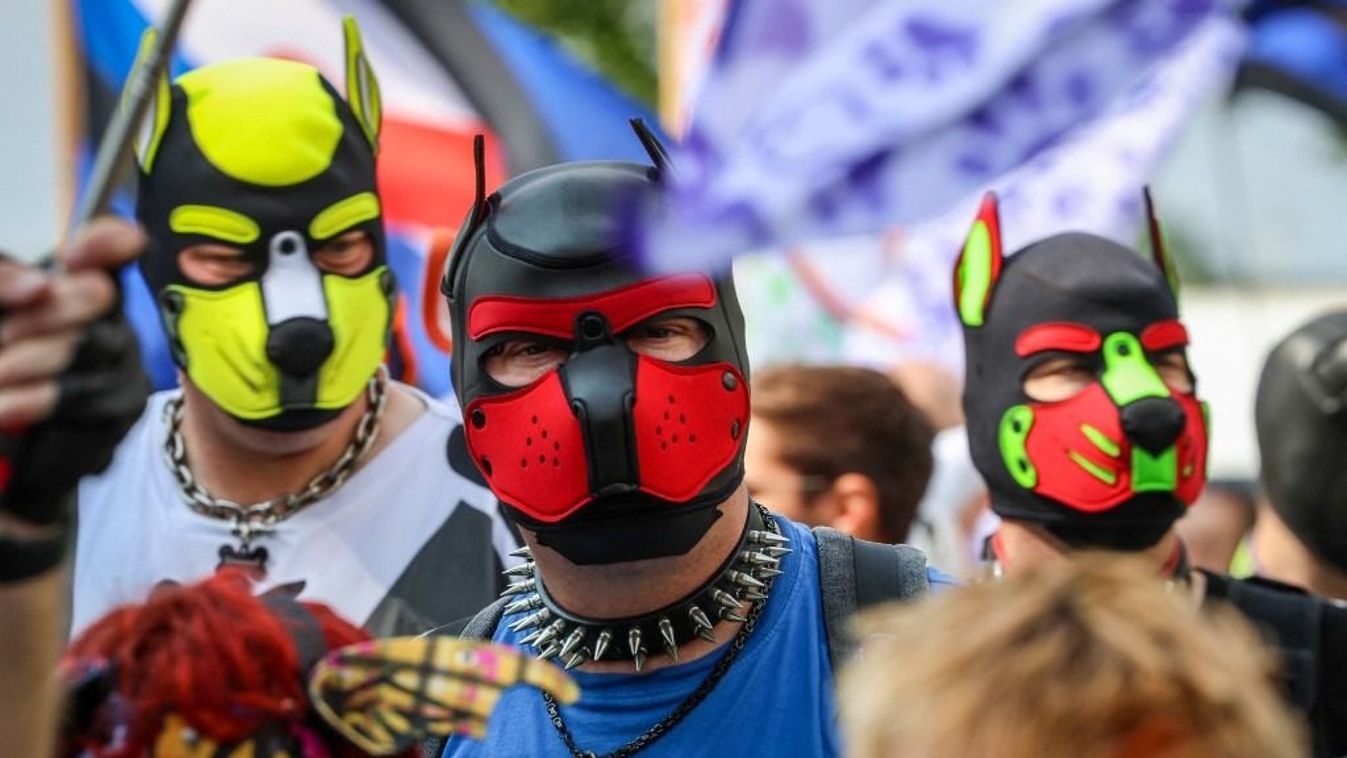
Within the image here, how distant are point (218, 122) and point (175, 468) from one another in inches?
25.3

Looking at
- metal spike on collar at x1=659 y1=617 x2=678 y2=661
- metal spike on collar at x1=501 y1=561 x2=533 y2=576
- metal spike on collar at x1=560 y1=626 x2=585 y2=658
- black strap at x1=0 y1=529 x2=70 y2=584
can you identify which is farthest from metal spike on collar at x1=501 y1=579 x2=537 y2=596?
black strap at x1=0 y1=529 x2=70 y2=584

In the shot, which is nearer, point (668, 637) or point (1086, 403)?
point (668, 637)

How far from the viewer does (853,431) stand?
434 cm

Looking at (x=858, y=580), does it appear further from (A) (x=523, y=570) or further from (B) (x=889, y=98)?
(B) (x=889, y=98)

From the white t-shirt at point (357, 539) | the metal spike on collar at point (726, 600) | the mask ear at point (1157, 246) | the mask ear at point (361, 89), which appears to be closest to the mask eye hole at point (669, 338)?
the metal spike on collar at point (726, 600)

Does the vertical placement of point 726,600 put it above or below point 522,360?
below

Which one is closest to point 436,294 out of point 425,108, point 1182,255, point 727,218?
point 727,218

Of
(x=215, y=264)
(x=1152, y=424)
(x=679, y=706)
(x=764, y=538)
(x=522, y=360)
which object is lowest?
(x=679, y=706)

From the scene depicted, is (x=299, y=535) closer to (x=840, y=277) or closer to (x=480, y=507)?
(x=480, y=507)

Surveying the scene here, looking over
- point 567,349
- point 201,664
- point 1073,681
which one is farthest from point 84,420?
point 567,349

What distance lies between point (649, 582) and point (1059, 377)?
1.28m

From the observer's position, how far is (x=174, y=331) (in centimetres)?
374

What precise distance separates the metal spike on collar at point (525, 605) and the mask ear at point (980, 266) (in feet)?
4.46

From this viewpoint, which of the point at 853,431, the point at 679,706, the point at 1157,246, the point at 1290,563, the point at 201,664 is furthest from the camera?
the point at 853,431
